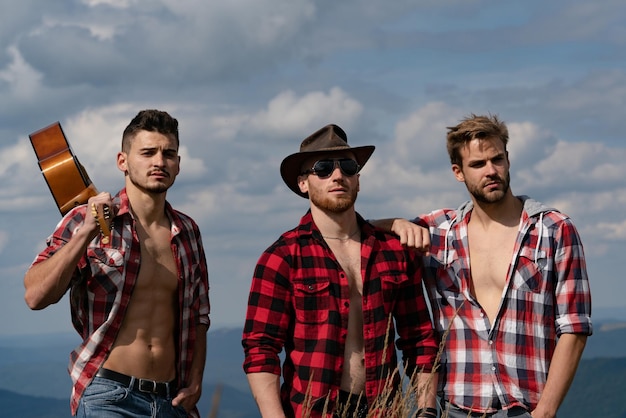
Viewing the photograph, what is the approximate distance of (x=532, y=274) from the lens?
20.6 ft

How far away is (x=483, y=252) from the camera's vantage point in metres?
6.52

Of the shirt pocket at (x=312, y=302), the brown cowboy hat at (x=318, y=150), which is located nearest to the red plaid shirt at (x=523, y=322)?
the shirt pocket at (x=312, y=302)

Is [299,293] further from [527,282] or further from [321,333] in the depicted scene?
[527,282]

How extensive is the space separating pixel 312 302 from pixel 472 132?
1575 mm

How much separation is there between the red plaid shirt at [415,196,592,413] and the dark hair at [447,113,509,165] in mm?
543

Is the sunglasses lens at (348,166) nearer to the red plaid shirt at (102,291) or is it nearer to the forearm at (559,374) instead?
the red plaid shirt at (102,291)

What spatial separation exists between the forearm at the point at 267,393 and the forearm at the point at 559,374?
63.4 inches

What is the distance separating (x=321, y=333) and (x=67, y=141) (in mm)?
2324

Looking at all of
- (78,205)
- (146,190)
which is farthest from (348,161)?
(78,205)

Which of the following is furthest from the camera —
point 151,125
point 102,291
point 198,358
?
point 198,358

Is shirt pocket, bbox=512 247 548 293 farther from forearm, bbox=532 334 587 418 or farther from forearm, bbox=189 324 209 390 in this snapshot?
forearm, bbox=189 324 209 390

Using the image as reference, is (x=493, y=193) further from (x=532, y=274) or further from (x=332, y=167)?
(x=332, y=167)

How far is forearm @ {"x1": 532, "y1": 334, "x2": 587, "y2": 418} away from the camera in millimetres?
6047

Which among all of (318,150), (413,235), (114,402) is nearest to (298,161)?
(318,150)
